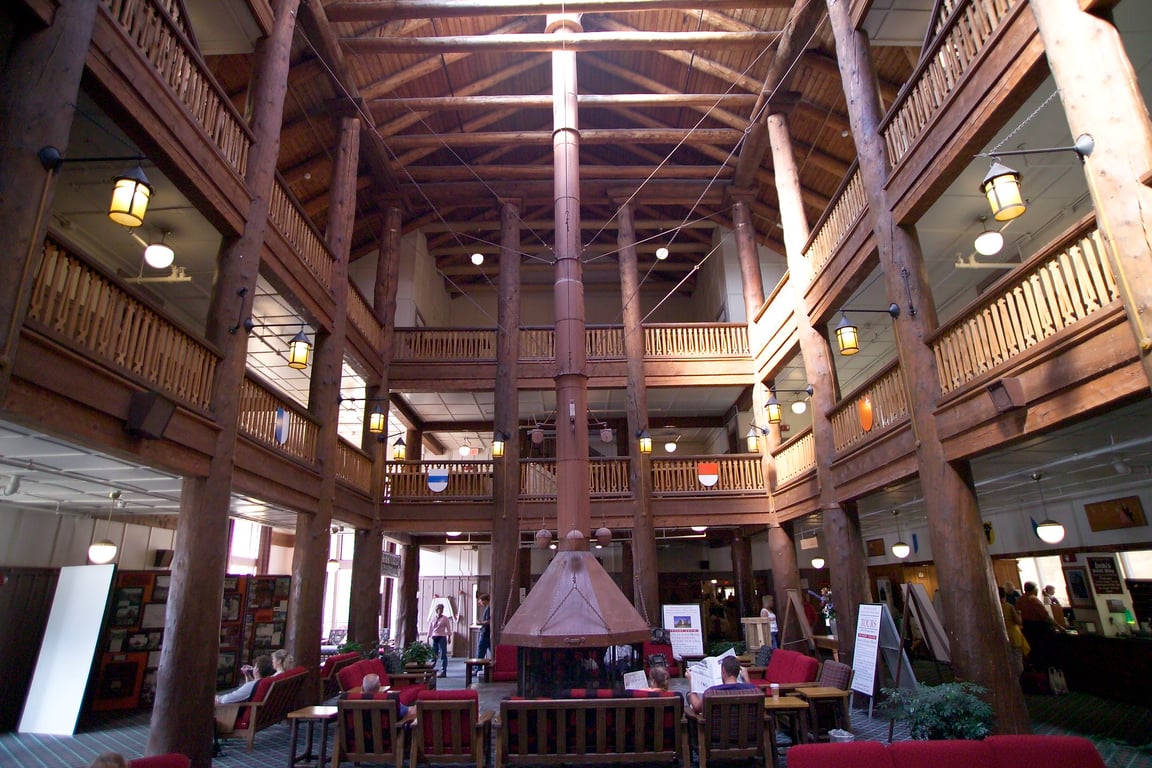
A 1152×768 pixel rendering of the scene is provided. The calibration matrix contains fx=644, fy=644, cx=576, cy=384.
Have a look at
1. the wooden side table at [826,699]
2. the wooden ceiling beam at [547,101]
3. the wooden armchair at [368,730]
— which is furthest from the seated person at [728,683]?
the wooden ceiling beam at [547,101]

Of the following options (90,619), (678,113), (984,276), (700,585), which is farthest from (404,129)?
(700,585)

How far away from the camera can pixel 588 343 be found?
17.2m

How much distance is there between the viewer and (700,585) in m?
22.8

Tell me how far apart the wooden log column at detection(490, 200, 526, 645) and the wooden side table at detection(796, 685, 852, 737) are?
6.91 m

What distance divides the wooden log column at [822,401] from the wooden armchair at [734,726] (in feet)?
16.0

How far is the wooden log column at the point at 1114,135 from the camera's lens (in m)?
4.50

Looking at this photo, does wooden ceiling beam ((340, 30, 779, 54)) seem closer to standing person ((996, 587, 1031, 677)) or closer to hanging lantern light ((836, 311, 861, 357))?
hanging lantern light ((836, 311, 861, 357))

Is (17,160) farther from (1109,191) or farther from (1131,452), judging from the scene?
(1131,452)

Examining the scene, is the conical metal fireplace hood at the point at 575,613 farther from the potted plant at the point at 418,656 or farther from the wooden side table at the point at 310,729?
the potted plant at the point at 418,656

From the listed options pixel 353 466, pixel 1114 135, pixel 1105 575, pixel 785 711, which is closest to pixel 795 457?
pixel 1105 575

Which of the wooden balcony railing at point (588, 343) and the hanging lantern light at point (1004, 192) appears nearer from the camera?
the hanging lantern light at point (1004, 192)

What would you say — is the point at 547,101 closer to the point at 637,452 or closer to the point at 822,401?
the point at 637,452

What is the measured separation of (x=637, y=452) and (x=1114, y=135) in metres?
11.5

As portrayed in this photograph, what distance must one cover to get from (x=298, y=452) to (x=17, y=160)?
659 centimetres
